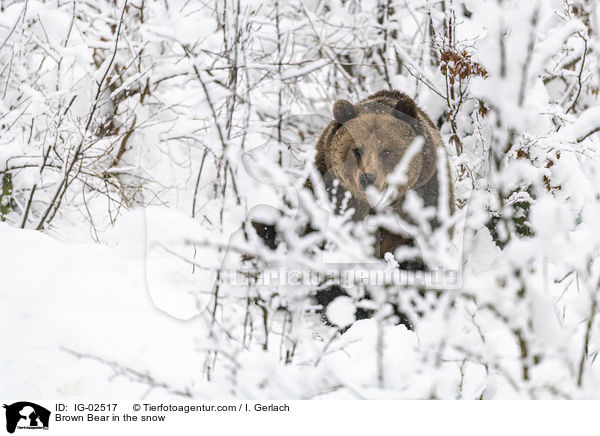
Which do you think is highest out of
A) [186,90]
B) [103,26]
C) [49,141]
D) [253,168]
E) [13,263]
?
[103,26]

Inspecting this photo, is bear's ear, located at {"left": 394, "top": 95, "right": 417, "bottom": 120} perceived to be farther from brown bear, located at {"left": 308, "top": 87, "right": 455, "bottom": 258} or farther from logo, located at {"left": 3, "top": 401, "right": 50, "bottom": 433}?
logo, located at {"left": 3, "top": 401, "right": 50, "bottom": 433}

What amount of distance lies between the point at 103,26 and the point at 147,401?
3801 millimetres

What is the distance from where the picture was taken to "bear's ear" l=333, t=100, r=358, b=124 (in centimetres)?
309

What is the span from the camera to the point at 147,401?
194 cm

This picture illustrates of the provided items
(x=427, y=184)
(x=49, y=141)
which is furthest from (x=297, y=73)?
(x=49, y=141)

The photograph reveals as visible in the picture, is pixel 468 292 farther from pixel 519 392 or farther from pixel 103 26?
pixel 103 26

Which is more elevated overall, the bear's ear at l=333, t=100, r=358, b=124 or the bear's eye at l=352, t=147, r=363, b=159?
the bear's ear at l=333, t=100, r=358, b=124

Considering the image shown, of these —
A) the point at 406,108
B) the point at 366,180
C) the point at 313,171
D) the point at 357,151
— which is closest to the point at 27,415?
the point at 313,171

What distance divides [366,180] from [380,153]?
0.35m

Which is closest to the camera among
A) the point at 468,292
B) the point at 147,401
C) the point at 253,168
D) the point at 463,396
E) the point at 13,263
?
the point at 468,292

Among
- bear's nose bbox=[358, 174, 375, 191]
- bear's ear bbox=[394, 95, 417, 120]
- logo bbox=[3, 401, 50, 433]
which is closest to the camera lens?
logo bbox=[3, 401, 50, 433]

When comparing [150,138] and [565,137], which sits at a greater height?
[150,138]

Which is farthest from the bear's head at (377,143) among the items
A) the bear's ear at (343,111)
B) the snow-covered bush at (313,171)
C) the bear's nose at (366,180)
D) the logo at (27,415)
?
the logo at (27,415)

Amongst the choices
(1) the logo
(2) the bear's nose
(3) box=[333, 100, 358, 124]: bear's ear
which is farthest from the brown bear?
(1) the logo
